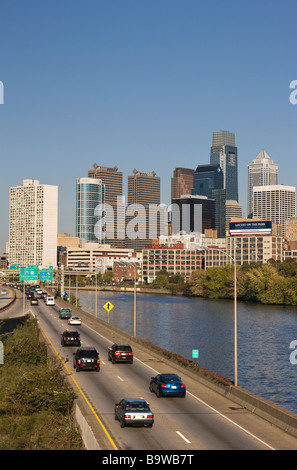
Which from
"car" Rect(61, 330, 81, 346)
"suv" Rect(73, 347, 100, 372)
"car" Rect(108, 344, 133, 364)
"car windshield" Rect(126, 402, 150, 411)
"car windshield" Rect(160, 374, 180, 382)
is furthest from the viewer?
"car" Rect(61, 330, 81, 346)

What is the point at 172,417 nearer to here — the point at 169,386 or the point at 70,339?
the point at 169,386

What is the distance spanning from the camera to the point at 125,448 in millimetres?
24953

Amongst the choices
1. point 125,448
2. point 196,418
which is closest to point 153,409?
point 196,418

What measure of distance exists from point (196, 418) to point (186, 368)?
14485mm

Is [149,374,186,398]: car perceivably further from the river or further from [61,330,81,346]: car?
[61,330,81,346]: car

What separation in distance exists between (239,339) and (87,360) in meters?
45.5

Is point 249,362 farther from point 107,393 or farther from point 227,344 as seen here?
point 107,393

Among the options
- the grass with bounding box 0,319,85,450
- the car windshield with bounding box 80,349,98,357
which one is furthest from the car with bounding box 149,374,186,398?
Result: the car windshield with bounding box 80,349,98,357

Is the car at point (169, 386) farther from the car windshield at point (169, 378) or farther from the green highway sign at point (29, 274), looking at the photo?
the green highway sign at point (29, 274)

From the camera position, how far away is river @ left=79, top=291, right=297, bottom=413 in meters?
57.1

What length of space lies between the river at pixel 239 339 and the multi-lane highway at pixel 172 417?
1139cm

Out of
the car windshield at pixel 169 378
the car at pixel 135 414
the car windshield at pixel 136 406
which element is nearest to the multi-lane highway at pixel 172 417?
the car at pixel 135 414

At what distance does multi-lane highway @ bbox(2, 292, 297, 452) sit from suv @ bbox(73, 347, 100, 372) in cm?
45
